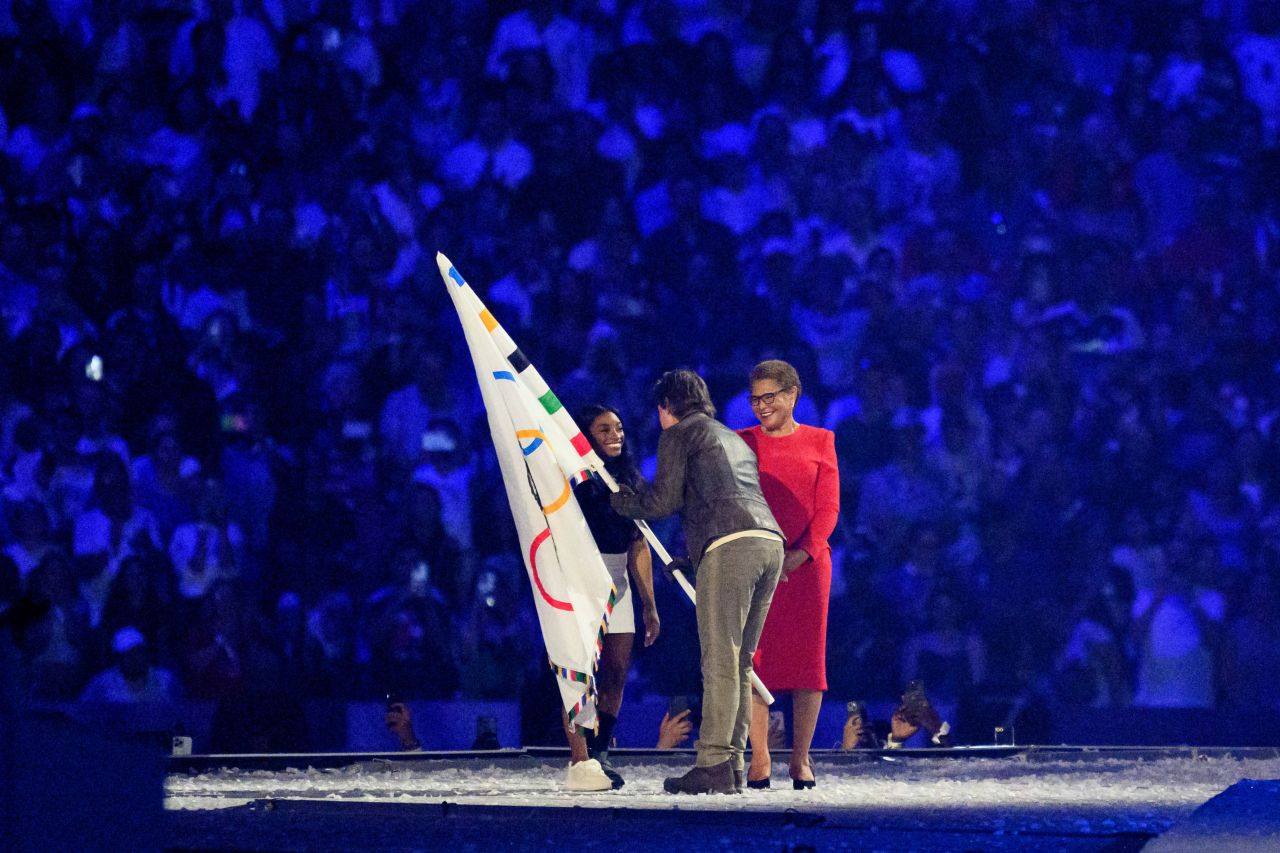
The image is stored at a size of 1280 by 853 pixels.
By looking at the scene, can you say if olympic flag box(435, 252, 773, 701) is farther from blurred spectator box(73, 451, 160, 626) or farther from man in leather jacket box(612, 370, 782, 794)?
blurred spectator box(73, 451, 160, 626)

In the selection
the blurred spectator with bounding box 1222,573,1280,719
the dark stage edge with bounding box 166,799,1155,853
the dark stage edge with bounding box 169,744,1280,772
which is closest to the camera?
the dark stage edge with bounding box 166,799,1155,853

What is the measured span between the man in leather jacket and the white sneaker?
13.8 inches

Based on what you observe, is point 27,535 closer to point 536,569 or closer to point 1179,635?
point 536,569

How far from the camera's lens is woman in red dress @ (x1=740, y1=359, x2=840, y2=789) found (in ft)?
19.5

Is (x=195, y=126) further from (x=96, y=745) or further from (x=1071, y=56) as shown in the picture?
(x=96, y=745)

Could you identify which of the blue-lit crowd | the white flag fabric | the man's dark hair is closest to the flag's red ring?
the white flag fabric

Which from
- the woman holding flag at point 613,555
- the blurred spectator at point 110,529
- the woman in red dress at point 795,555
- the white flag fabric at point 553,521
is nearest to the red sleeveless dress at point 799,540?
the woman in red dress at point 795,555

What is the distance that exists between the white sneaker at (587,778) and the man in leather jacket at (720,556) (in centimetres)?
35

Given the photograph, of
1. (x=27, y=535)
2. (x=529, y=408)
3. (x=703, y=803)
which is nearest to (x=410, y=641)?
(x=27, y=535)

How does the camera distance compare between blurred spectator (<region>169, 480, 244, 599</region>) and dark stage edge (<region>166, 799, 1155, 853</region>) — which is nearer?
dark stage edge (<region>166, 799, 1155, 853</region>)

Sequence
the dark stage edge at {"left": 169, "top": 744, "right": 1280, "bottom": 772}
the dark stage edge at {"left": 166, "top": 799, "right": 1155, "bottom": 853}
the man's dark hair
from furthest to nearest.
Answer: the dark stage edge at {"left": 169, "top": 744, "right": 1280, "bottom": 772}
the man's dark hair
the dark stage edge at {"left": 166, "top": 799, "right": 1155, "bottom": 853}

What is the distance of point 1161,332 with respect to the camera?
29.9 feet

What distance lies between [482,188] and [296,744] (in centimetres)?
→ 311

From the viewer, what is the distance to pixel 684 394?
18.7 ft
